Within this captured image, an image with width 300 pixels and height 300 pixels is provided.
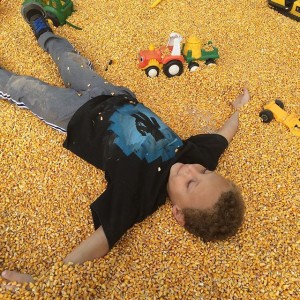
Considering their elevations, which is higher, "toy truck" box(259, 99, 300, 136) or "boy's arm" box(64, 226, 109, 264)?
"toy truck" box(259, 99, 300, 136)

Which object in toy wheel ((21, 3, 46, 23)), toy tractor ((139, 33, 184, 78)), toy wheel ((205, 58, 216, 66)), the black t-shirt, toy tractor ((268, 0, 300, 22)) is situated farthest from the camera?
toy tractor ((268, 0, 300, 22))

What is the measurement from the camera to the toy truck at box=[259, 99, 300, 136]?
282 cm

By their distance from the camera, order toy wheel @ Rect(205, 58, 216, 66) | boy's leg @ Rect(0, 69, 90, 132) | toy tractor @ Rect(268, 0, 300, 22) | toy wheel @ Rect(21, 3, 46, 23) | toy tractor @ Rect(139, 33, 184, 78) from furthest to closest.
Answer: toy tractor @ Rect(268, 0, 300, 22)
toy wheel @ Rect(21, 3, 46, 23)
toy wheel @ Rect(205, 58, 216, 66)
toy tractor @ Rect(139, 33, 184, 78)
boy's leg @ Rect(0, 69, 90, 132)

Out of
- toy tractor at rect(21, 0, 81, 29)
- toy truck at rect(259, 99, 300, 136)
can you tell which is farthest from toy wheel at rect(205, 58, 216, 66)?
toy tractor at rect(21, 0, 81, 29)

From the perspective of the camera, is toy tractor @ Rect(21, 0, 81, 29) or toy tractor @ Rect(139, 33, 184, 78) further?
toy tractor @ Rect(21, 0, 81, 29)

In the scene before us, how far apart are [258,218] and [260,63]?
5.57 ft

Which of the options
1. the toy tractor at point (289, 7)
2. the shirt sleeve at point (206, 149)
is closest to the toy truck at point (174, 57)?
the shirt sleeve at point (206, 149)

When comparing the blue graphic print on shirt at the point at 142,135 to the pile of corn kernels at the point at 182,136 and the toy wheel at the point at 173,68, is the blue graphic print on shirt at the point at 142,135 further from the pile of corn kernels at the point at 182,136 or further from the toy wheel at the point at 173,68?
the toy wheel at the point at 173,68

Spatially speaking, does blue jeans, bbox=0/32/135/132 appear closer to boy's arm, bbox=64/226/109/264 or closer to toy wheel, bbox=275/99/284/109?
boy's arm, bbox=64/226/109/264

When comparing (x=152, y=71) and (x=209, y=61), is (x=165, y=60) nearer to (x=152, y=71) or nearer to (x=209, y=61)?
(x=152, y=71)

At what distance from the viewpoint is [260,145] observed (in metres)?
2.75

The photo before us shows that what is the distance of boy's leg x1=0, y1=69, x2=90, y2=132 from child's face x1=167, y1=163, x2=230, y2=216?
35.2 inches

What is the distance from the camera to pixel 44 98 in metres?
2.66

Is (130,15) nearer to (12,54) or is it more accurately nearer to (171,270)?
(12,54)
